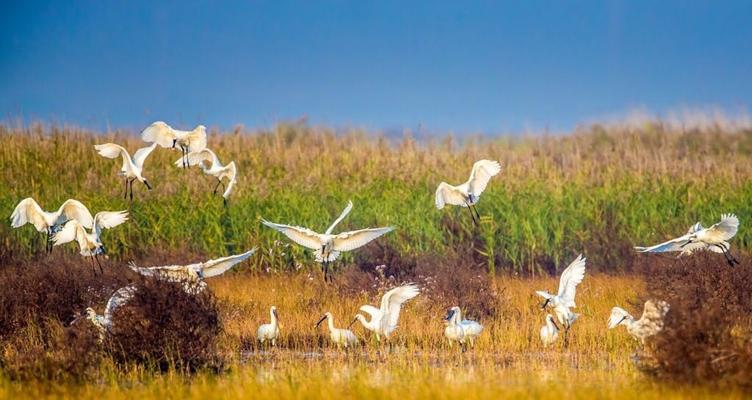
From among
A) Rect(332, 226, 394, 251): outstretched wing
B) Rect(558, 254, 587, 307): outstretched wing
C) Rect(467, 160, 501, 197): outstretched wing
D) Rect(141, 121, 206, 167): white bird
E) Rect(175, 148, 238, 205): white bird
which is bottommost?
Rect(558, 254, 587, 307): outstretched wing

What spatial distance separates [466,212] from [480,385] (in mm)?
10667

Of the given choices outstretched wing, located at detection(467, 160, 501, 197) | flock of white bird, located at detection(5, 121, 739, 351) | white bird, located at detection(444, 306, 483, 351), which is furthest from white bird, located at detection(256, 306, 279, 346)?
outstretched wing, located at detection(467, 160, 501, 197)

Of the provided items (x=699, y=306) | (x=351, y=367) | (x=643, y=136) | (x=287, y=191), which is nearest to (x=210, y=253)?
(x=287, y=191)

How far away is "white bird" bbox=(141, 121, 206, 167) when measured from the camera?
15180 millimetres

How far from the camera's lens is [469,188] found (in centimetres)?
1517

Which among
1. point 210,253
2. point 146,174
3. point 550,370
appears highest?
point 146,174

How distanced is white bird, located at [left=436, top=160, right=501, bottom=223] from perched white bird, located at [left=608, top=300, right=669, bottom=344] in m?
2.62

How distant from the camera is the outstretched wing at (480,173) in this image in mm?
14897

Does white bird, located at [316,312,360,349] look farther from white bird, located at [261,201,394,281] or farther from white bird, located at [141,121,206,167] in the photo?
white bird, located at [141,121,206,167]

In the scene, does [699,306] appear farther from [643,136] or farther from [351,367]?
[643,136]

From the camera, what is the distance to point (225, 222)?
824 inches

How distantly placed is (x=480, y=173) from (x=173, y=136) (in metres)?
3.61

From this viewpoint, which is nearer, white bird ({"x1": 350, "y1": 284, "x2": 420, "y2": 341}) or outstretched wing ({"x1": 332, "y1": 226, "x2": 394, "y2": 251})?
white bird ({"x1": 350, "y1": 284, "x2": 420, "y2": 341})

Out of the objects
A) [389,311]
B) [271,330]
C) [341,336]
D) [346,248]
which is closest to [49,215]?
[271,330]
